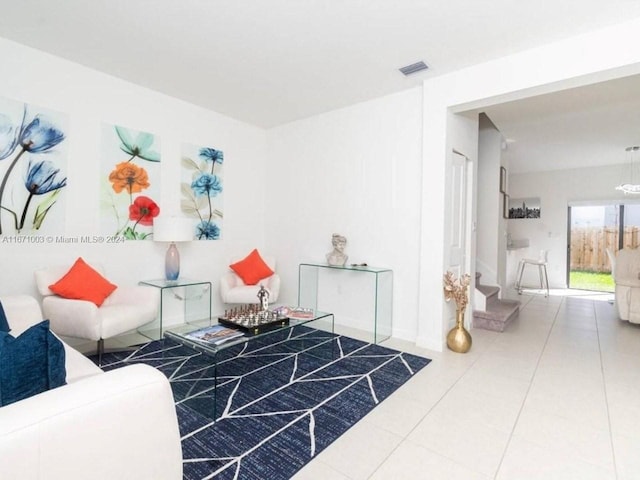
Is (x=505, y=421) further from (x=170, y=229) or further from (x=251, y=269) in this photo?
(x=170, y=229)

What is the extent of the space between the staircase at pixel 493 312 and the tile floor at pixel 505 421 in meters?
0.53

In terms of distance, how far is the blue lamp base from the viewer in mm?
3668

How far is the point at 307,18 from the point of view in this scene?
2.38 m

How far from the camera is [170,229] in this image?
352 cm

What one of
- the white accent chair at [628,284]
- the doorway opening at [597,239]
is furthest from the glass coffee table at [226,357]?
the doorway opening at [597,239]

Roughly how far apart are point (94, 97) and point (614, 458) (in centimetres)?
473

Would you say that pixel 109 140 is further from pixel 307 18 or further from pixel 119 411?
pixel 119 411

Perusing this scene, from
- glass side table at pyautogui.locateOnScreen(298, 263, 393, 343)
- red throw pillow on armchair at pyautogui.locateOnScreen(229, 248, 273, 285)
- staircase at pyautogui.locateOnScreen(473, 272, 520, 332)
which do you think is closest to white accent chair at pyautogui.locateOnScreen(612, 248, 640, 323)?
staircase at pyautogui.locateOnScreen(473, 272, 520, 332)

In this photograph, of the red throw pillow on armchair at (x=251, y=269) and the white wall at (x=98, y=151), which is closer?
the white wall at (x=98, y=151)

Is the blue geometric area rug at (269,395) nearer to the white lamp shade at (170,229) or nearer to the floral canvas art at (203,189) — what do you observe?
the white lamp shade at (170,229)

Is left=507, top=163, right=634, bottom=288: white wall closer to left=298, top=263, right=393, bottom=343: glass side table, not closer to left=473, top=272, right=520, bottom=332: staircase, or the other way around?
left=473, top=272, right=520, bottom=332: staircase

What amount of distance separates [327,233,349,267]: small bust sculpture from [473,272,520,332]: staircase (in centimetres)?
178

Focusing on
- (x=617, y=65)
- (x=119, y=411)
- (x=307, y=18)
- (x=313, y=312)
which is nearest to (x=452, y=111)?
(x=617, y=65)

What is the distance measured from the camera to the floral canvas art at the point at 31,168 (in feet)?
9.18
